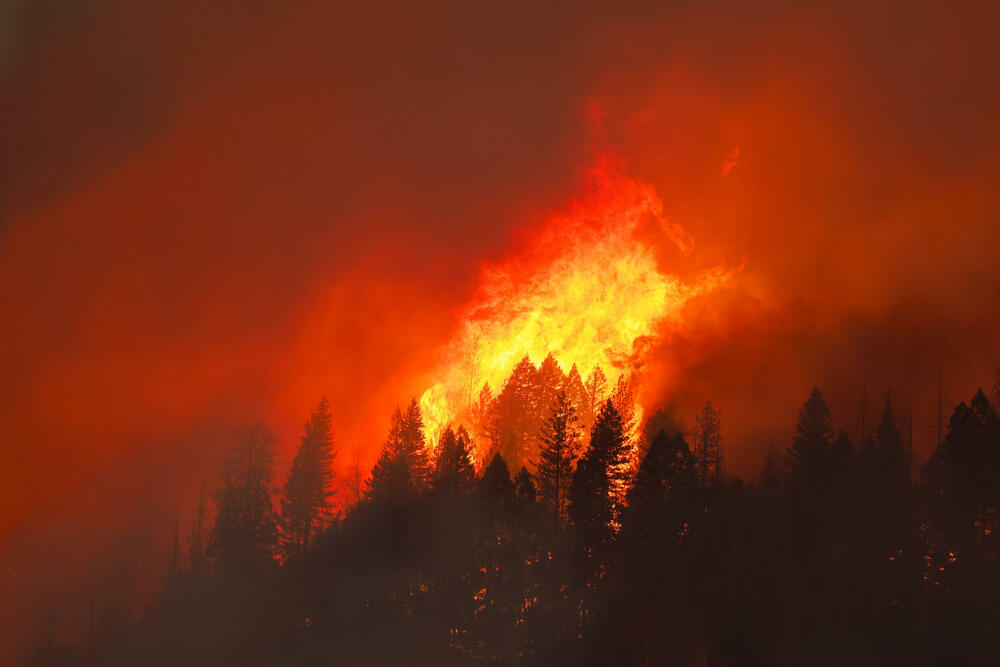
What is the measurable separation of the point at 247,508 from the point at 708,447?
142 ft

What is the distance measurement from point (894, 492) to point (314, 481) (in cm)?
4876

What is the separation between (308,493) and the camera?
8388cm

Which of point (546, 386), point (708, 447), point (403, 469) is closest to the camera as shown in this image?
point (403, 469)

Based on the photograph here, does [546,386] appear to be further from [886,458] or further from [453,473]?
[886,458]

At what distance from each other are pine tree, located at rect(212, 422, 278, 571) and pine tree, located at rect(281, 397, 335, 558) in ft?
5.16

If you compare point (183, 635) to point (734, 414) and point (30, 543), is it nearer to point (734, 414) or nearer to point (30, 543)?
point (30, 543)

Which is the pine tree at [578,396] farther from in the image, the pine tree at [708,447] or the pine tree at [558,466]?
the pine tree at [558,466]

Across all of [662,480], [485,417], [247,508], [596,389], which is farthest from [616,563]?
[247,508]

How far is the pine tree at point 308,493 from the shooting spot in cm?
8206

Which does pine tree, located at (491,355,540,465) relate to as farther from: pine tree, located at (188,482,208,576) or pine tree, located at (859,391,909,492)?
pine tree, located at (188,482,208,576)

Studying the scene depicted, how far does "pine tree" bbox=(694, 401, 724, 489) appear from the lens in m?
80.8

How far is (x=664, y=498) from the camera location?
69.9 metres

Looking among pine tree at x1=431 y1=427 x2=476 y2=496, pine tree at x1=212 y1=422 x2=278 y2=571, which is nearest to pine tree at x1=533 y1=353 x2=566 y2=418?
pine tree at x1=431 y1=427 x2=476 y2=496

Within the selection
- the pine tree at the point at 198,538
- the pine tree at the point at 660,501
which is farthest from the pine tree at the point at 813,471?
the pine tree at the point at 198,538
